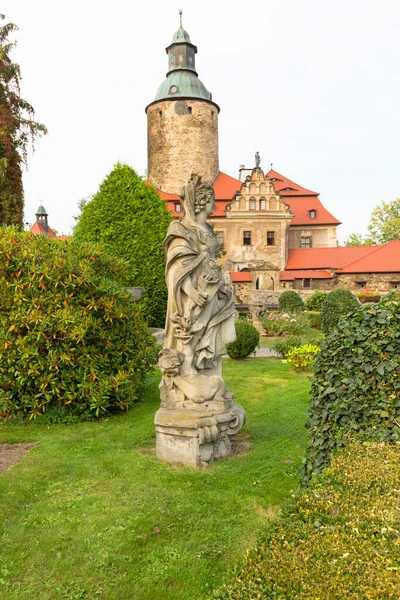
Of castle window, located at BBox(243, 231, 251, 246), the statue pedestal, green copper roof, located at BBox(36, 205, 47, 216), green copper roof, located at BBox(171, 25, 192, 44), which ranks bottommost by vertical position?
the statue pedestal

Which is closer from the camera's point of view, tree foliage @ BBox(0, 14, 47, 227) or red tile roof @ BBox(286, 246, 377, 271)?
tree foliage @ BBox(0, 14, 47, 227)

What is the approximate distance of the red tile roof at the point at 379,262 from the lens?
99.1 ft

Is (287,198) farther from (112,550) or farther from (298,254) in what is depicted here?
(112,550)

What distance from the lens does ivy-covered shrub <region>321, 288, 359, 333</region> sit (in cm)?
1820

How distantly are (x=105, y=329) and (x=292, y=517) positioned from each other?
212 inches

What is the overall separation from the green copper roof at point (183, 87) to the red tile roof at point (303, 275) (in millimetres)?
17159

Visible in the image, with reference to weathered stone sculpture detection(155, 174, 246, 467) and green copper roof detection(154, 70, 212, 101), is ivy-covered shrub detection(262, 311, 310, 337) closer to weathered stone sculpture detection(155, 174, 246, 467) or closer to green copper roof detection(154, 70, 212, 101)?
weathered stone sculpture detection(155, 174, 246, 467)

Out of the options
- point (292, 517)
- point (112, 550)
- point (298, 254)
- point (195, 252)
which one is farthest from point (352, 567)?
point (298, 254)

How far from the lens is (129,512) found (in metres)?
4.04

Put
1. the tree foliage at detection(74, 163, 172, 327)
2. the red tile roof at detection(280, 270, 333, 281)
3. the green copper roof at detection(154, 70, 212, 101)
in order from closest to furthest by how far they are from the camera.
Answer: the tree foliage at detection(74, 163, 172, 327), the red tile roof at detection(280, 270, 333, 281), the green copper roof at detection(154, 70, 212, 101)

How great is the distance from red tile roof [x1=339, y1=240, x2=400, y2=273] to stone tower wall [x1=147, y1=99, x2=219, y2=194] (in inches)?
586

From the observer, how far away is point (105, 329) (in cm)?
732

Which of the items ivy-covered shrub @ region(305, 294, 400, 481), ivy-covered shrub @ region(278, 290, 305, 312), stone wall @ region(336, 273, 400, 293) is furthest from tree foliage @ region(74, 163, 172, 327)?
stone wall @ region(336, 273, 400, 293)

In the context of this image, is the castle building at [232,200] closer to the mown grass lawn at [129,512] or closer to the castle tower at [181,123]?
the castle tower at [181,123]
